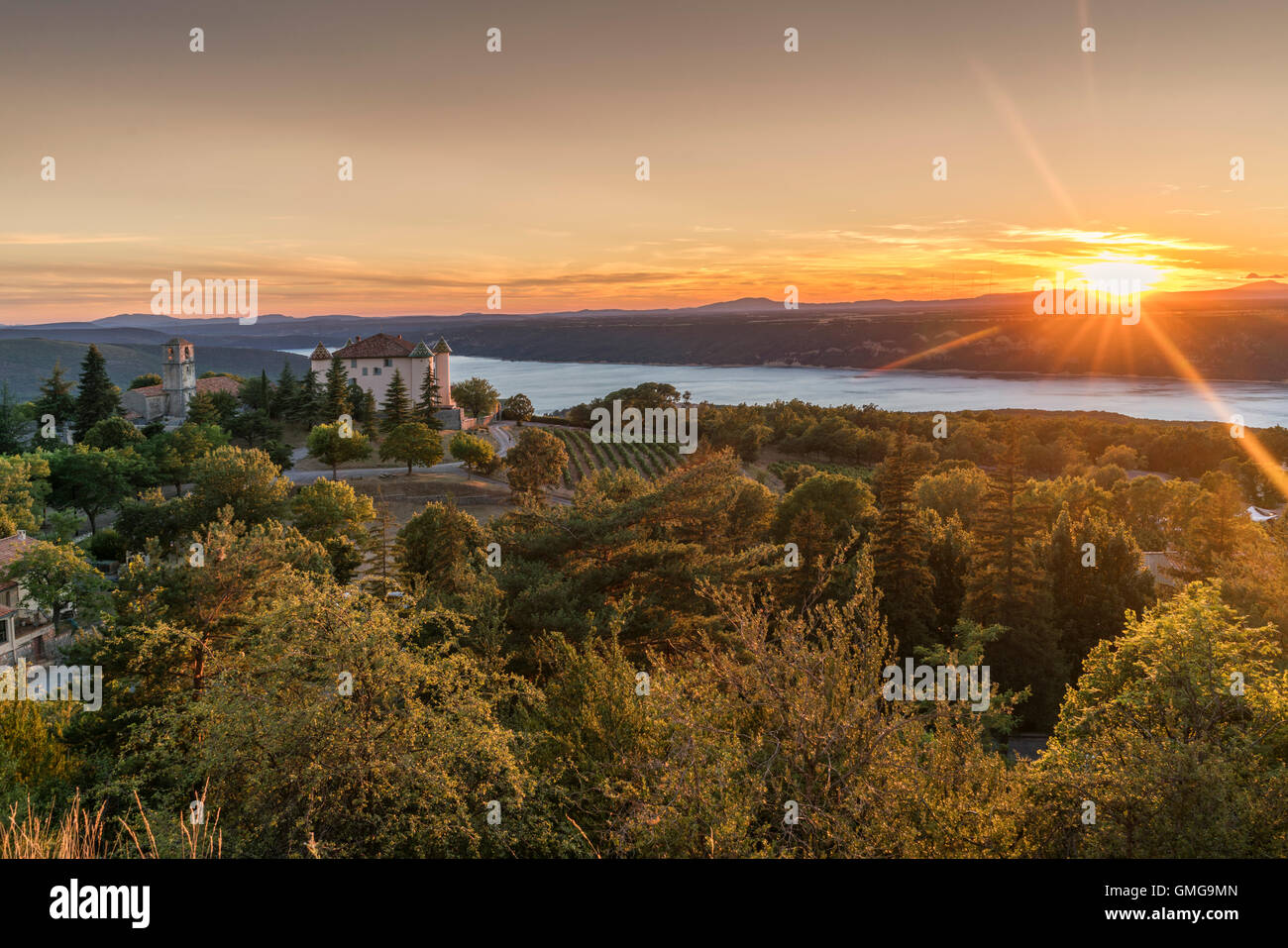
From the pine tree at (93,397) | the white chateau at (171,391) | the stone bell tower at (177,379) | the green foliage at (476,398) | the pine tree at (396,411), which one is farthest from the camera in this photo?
the green foliage at (476,398)

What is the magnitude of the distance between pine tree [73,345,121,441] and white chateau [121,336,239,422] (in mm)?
7670

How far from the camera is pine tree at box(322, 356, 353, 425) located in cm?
5888

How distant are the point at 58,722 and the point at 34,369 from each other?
17592cm

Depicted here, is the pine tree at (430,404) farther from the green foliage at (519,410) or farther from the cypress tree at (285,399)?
the green foliage at (519,410)

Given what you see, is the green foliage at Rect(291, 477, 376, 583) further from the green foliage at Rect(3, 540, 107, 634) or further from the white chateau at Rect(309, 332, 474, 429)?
the white chateau at Rect(309, 332, 474, 429)

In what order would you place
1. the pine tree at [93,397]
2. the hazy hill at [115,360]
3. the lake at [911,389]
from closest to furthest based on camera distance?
the pine tree at [93,397], the lake at [911,389], the hazy hill at [115,360]

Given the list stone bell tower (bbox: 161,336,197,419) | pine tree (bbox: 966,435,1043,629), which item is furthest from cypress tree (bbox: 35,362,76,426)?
pine tree (bbox: 966,435,1043,629)

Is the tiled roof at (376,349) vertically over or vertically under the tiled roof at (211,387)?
over

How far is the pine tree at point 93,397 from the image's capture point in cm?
5903

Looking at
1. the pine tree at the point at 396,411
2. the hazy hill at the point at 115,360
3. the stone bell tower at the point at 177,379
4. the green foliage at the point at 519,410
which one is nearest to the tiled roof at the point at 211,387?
the stone bell tower at the point at 177,379

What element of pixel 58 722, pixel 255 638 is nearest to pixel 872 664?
pixel 255 638

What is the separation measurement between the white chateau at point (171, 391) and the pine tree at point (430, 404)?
18.4 meters

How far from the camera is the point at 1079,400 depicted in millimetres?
104938
